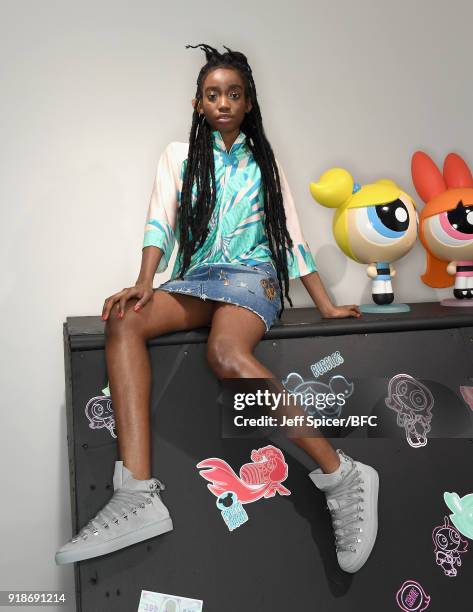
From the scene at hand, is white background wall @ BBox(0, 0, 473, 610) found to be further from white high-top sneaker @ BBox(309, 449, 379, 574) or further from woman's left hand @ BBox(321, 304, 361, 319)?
white high-top sneaker @ BBox(309, 449, 379, 574)

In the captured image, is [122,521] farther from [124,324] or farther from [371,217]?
[371,217]

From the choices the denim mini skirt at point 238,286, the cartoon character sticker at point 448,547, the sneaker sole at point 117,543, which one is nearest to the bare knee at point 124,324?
the denim mini skirt at point 238,286

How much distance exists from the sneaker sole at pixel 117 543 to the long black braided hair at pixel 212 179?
517mm

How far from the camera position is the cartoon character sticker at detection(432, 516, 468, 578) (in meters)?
1.64

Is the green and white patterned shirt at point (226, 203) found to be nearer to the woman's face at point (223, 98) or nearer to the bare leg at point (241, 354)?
the woman's face at point (223, 98)

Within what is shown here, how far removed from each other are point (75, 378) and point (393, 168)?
1.10 metres

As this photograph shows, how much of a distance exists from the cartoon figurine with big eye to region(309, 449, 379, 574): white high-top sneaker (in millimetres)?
584

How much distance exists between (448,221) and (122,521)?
1.02 meters

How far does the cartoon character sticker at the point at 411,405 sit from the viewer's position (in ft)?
5.40

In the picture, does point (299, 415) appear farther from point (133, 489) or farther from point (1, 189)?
point (1, 189)

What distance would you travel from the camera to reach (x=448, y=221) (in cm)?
187

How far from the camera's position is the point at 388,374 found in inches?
65.0

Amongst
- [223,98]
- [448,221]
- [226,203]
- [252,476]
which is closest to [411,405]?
[252,476]

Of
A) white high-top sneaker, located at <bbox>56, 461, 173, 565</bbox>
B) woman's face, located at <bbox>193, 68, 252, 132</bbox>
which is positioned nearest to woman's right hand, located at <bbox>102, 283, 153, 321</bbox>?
white high-top sneaker, located at <bbox>56, 461, 173, 565</bbox>
